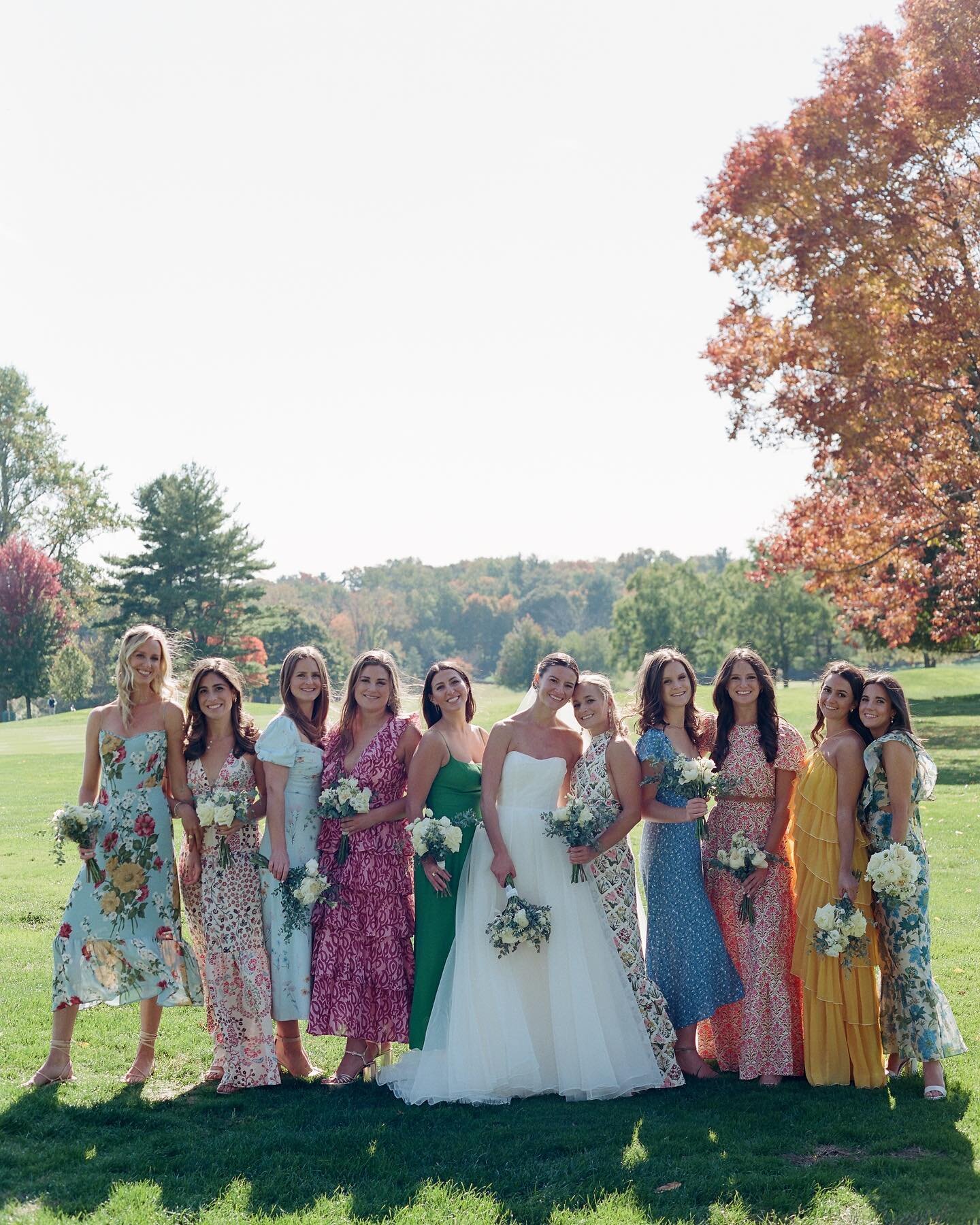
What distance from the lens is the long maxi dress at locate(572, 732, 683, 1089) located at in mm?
6484

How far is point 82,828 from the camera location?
6695mm

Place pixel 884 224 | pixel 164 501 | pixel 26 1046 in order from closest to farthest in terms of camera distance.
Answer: pixel 26 1046, pixel 884 224, pixel 164 501

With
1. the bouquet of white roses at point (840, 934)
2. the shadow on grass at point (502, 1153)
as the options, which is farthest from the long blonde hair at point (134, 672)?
the bouquet of white roses at point (840, 934)

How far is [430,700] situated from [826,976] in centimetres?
274

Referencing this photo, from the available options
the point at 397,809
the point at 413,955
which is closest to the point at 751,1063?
the point at 413,955

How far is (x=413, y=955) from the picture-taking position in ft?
22.5

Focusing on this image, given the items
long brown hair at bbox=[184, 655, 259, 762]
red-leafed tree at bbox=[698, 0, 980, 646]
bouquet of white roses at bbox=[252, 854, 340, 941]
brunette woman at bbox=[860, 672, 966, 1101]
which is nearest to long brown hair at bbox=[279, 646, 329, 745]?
long brown hair at bbox=[184, 655, 259, 762]

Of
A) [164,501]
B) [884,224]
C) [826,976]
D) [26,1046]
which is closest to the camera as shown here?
[826,976]

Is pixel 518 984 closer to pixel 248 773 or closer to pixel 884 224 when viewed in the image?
pixel 248 773

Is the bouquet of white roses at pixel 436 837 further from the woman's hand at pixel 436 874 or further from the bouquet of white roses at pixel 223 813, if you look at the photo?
the bouquet of white roses at pixel 223 813

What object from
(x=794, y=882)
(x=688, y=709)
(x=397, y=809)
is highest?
(x=688, y=709)

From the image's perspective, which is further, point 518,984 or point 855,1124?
point 518,984

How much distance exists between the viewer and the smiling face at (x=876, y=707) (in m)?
6.43

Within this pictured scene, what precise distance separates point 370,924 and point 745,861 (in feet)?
7.17
